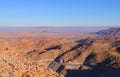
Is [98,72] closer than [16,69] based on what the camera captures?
No

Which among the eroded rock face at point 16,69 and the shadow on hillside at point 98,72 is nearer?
the eroded rock face at point 16,69

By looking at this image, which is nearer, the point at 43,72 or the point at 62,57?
the point at 43,72

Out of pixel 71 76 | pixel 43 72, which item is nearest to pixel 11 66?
pixel 43 72

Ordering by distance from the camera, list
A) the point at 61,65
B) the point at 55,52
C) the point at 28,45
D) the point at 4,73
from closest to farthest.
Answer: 1. the point at 4,73
2. the point at 61,65
3. the point at 55,52
4. the point at 28,45

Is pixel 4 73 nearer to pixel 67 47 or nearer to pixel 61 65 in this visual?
pixel 61 65

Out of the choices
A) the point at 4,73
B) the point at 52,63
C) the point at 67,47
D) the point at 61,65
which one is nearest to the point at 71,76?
the point at 61,65

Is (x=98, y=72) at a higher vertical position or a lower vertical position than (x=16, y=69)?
lower

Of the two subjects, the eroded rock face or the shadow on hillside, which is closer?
the eroded rock face

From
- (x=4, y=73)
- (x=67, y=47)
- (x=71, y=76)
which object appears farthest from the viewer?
(x=67, y=47)

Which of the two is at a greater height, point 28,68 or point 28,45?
point 28,68

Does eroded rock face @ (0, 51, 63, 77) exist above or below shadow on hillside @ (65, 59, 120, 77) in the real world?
above

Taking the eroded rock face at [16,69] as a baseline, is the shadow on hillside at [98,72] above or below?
below
